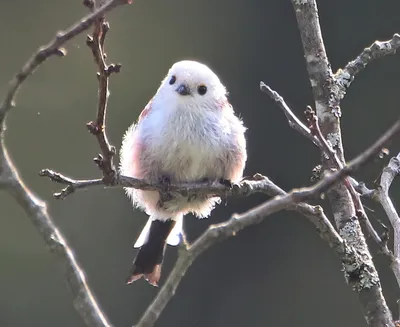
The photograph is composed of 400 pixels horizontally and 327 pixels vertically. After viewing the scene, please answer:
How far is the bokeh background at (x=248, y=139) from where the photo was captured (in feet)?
16.3

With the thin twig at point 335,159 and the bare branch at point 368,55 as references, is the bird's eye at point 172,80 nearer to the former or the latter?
the bare branch at point 368,55

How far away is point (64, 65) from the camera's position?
5.22 m

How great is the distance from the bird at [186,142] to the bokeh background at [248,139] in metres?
2.29

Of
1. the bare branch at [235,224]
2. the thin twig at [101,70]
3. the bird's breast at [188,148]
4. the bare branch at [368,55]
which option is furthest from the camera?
the bird's breast at [188,148]

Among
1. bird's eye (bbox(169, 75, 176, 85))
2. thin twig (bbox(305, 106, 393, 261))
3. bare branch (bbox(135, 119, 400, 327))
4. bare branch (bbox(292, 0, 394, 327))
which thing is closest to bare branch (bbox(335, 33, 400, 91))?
bare branch (bbox(292, 0, 394, 327))

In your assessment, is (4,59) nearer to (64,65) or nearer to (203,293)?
(64,65)

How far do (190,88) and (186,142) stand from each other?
18 cm

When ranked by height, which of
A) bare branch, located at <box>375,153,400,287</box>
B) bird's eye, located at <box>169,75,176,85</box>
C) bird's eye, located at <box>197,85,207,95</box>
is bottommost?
bare branch, located at <box>375,153,400,287</box>

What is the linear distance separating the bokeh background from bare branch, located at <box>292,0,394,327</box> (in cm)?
258

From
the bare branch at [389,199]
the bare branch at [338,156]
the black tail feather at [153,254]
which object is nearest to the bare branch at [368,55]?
the bare branch at [338,156]

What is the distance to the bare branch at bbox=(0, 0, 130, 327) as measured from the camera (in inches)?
50.7

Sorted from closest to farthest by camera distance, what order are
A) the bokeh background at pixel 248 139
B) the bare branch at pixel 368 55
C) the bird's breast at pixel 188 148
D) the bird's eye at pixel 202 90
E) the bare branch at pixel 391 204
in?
the bare branch at pixel 391 204 → the bare branch at pixel 368 55 → the bird's breast at pixel 188 148 → the bird's eye at pixel 202 90 → the bokeh background at pixel 248 139

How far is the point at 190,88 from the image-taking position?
244 centimetres

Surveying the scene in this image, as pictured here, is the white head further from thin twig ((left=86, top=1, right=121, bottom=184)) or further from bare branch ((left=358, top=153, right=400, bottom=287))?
thin twig ((left=86, top=1, right=121, bottom=184))
